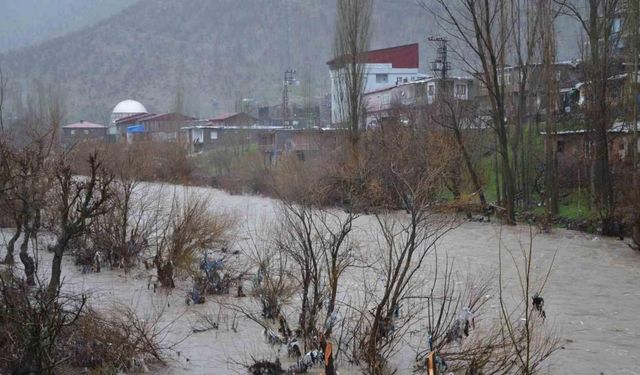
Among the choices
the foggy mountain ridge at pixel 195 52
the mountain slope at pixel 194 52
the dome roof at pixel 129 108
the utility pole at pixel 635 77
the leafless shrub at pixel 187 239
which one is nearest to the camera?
the leafless shrub at pixel 187 239

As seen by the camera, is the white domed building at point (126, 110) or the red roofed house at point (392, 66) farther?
the white domed building at point (126, 110)

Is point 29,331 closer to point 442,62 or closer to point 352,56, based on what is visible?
point 352,56

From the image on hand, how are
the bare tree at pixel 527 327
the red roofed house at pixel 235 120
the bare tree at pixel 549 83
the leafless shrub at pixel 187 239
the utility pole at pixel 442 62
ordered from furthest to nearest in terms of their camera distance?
the red roofed house at pixel 235 120
the utility pole at pixel 442 62
the bare tree at pixel 549 83
the leafless shrub at pixel 187 239
the bare tree at pixel 527 327

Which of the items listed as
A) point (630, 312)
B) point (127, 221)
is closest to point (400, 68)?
point (127, 221)

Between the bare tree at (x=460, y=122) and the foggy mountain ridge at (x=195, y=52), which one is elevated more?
the foggy mountain ridge at (x=195, y=52)

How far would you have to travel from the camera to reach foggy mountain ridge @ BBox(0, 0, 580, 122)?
382ft

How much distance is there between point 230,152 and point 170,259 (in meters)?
34.4

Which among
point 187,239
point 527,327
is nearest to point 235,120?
point 187,239

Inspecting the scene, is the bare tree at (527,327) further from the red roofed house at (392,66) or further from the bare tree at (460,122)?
the red roofed house at (392,66)

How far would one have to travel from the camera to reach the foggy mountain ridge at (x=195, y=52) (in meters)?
116

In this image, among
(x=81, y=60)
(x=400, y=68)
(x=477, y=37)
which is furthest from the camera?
(x=81, y=60)

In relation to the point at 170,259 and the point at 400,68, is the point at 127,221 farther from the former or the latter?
the point at 400,68

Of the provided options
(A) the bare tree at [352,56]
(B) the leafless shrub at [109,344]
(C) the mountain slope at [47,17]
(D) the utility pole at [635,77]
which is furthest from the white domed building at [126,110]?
(B) the leafless shrub at [109,344]

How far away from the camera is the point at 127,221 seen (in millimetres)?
16641
